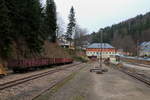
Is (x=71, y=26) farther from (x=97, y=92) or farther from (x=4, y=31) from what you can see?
(x=97, y=92)

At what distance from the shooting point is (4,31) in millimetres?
31172

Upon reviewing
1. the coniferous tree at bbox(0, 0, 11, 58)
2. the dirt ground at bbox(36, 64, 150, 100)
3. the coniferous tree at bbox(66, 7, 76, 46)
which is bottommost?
the dirt ground at bbox(36, 64, 150, 100)

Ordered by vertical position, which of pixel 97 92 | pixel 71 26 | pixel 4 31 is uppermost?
pixel 71 26

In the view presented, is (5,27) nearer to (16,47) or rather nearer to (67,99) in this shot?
(16,47)

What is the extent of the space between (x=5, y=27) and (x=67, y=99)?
21.8 m

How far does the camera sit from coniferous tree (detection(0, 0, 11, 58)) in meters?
30.5

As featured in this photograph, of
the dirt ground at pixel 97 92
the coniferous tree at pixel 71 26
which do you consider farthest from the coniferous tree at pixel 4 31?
the coniferous tree at pixel 71 26

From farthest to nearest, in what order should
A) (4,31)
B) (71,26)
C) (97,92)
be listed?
(71,26), (4,31), (97,92)

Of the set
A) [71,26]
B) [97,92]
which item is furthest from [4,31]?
[71,26]

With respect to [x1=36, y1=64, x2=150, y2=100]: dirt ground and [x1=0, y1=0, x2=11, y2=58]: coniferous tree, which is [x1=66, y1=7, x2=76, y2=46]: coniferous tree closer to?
[x1=0, y1=0, x2=11, y2=58]: coniferous tree

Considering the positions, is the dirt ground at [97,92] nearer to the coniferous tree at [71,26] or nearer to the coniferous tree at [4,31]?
the coniferous tree at [4,31]

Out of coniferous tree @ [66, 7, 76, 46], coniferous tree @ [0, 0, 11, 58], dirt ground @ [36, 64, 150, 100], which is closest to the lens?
dirt ground @ [36, 64, 150, 100]

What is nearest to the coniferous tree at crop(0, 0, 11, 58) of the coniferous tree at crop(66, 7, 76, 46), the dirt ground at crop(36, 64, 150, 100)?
the dirt ground at crop(36, 64, 150, 100)

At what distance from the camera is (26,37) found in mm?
44469
